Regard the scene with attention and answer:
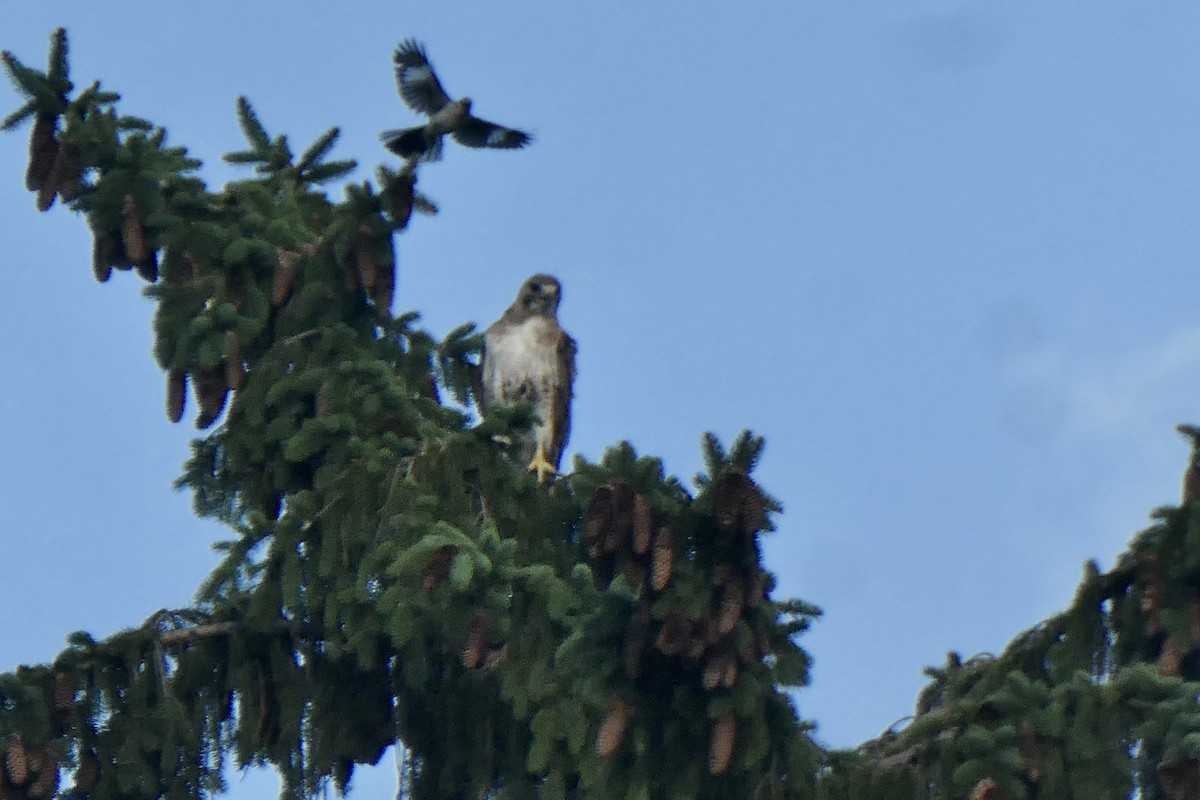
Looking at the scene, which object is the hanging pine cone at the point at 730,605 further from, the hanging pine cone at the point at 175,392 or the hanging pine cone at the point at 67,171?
the hanging pine cone at the point at 67,171

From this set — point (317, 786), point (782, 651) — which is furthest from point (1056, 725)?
point (317, 786)

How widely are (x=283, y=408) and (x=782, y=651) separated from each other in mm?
2369

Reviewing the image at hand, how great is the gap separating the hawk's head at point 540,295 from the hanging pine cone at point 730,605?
17.0ft

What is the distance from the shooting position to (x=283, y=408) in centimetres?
676

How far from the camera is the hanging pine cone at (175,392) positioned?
21.9ft

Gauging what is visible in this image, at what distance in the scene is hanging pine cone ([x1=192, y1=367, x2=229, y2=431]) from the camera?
6629 mm

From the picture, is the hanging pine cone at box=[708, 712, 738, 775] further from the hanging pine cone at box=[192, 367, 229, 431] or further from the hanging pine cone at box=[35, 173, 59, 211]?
the hanging pine cone at box=[35, 173, 59, 211]

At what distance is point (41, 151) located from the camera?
23.5 feet

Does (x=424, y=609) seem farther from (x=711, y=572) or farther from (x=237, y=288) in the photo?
(x=237, y=288)

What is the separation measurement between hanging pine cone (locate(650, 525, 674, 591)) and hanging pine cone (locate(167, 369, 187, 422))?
259cm

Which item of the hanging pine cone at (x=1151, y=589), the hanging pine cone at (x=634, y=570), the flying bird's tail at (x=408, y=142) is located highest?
the flying bird's tail at (x=408, y=142)

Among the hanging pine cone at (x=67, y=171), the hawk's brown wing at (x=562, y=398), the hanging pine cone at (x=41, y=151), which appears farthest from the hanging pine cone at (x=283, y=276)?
the hawk's brown wing at (x=562, y=398)

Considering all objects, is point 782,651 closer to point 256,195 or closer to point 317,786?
point 317,786

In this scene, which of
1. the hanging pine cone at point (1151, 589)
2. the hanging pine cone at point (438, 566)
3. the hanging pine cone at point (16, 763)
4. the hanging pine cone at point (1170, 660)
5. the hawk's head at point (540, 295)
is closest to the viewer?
the hanging pine cone at point (438, 566)
